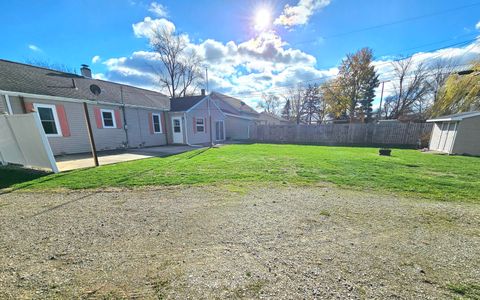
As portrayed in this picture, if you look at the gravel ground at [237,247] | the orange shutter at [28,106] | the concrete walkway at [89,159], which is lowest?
the concrete walkway at [89,159]

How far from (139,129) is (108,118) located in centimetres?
207

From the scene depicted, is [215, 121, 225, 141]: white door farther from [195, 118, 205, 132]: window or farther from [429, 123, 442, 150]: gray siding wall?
[429, 123, 442, 150]: gray siding wall

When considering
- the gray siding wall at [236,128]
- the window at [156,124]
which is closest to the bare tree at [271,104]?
the gray siding wall at [236,128]

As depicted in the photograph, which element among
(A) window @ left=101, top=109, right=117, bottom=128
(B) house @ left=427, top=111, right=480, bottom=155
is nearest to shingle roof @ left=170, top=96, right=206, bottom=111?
(A) window @ left=101, top=109, right=117, bottom=128

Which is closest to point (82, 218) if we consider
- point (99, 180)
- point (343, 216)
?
point (99, 180)

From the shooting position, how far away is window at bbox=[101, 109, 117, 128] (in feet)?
35.9

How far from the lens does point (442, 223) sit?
2.91 meters

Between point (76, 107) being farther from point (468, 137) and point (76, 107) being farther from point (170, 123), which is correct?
point (468, 137)

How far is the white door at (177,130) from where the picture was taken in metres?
15.0

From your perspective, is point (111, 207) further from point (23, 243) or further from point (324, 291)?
point (324, 291)

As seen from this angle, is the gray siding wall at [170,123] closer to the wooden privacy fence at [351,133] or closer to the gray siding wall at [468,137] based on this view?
the wooden privacy fence at [351,133]

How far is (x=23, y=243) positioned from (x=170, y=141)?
13.4 meters

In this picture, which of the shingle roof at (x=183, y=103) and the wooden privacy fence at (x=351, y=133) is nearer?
the wooden privacy fence at (x=351, y=133)

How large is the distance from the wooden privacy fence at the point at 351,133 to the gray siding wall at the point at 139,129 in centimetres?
1103
